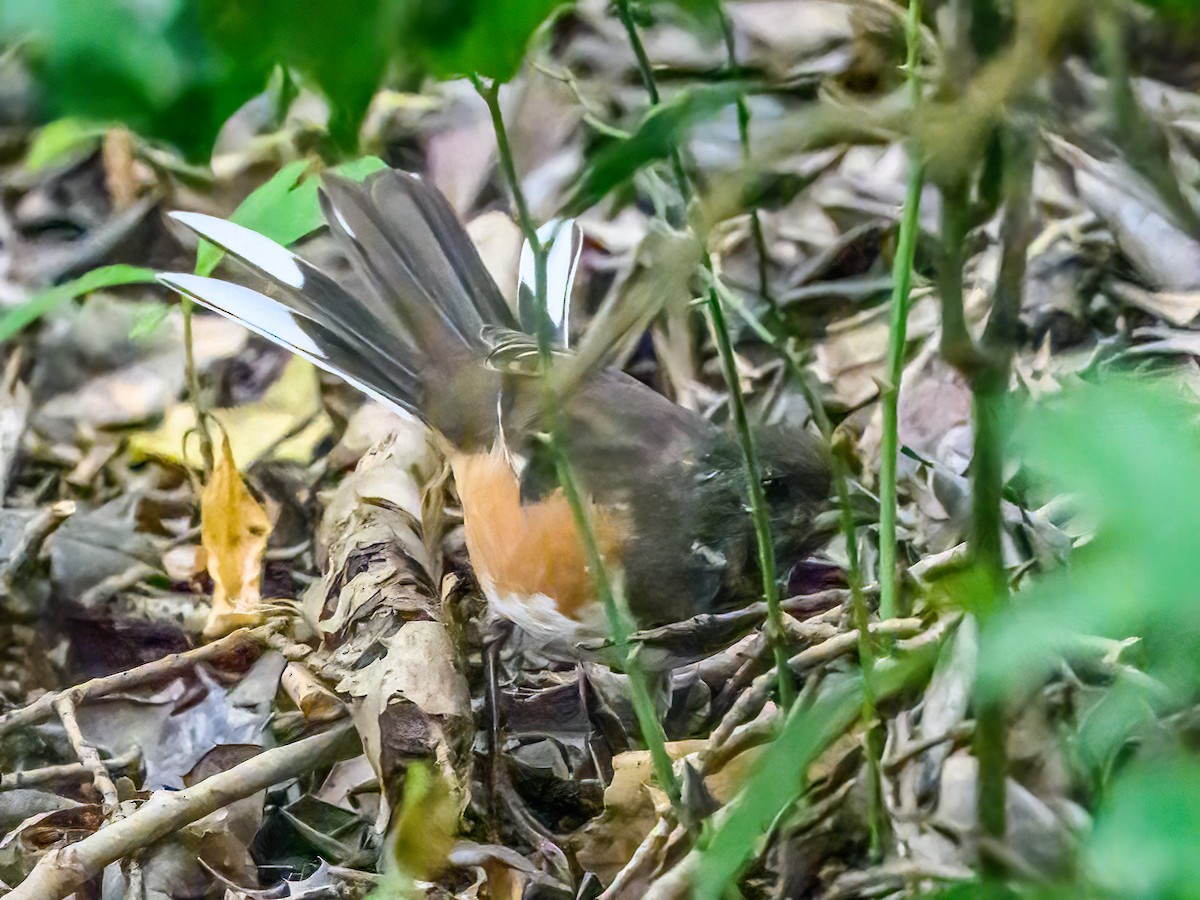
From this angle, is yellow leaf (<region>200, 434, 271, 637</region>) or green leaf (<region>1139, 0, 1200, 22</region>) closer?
green leaf (<region>1139, 0, 1200, 22</region>)

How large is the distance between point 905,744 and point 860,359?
180 centimetres

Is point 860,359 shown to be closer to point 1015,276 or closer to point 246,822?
point 246,822

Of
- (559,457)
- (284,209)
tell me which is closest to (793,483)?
(559,457)

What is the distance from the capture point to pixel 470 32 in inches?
29.0

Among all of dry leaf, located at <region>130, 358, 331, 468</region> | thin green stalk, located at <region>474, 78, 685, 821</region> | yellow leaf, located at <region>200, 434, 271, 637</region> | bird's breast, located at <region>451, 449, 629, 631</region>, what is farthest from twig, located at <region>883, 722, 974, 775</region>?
dry leaf, located at <region>130, 358, 331, 468</region>

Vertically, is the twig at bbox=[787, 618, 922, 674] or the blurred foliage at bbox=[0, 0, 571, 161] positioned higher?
the blurred foliage at bbox=[0, 0, 571, 161]

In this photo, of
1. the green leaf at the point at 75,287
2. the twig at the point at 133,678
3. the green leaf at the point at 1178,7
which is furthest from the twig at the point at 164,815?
the green leaf at the point at 1178,7

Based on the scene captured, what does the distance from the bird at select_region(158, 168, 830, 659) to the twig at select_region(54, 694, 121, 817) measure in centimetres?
87

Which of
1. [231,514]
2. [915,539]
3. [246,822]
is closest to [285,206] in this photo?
[231,514]

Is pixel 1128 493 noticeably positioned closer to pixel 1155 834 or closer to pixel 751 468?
pixel 1155 834

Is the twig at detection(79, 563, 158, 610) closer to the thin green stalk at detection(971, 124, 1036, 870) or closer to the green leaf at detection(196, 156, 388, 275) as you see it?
the green leaf at detection(196, 156, 388, 275)

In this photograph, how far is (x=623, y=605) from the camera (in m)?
2.41

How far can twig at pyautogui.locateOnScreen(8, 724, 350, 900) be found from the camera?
1.92 metres

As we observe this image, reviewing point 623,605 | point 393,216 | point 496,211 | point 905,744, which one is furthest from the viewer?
point 496,211
